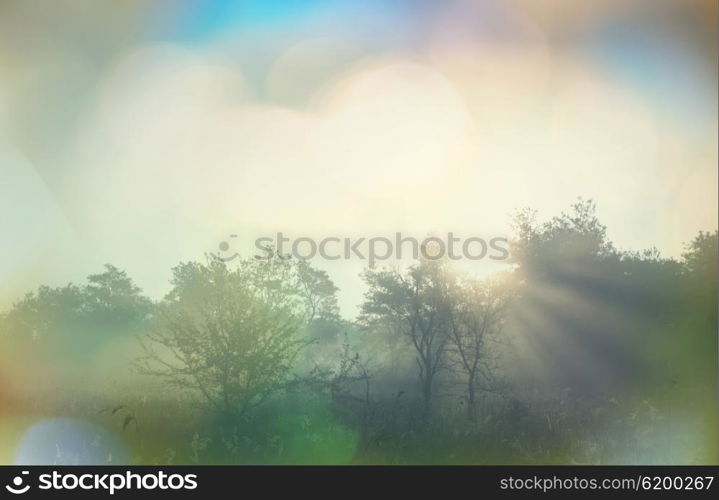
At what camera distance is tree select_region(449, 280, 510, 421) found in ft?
19.2

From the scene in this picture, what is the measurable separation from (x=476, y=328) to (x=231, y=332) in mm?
2346

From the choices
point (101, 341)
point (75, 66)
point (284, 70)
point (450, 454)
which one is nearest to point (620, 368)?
point (450, 454)

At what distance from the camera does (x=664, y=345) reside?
5984mm

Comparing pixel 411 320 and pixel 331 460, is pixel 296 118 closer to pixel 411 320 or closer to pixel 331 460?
pixel 411 320

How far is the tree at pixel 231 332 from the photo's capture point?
19.0 ft

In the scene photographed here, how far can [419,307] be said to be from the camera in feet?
19.9

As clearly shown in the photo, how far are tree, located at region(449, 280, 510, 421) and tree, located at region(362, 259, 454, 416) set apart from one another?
0.12 metres
